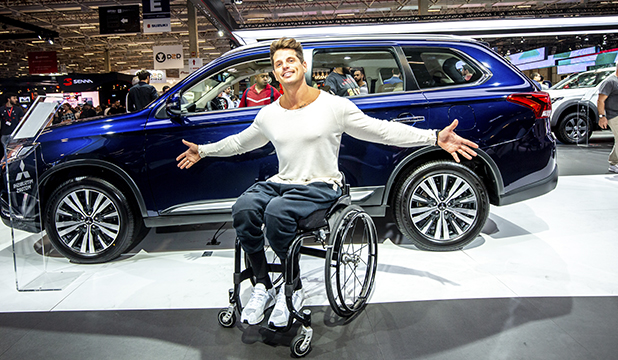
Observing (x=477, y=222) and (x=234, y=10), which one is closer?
(x=477, y=222)

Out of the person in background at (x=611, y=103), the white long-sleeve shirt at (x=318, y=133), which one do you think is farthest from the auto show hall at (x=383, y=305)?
the person in background at (x=611, y=103)

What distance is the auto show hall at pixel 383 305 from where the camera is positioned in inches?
79.4

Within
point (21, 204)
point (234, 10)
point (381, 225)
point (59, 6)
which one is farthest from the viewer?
point (234, 10)

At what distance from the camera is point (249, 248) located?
2.03m

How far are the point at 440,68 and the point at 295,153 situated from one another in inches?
66.5

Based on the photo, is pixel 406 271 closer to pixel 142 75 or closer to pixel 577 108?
pixel 142 75

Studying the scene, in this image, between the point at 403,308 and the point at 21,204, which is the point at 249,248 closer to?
the point at 403,308

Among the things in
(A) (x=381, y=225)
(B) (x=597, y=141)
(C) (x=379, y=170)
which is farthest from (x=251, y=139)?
(B) (x=597, y=141)

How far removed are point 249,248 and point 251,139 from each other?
654 millimetres

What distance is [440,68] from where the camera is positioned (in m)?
3.28

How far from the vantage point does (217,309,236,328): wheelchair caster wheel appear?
221 centimetres

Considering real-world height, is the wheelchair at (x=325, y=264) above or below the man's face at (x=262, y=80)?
below

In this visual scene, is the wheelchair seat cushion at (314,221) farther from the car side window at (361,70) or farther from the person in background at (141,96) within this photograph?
the person in background at (141,96)

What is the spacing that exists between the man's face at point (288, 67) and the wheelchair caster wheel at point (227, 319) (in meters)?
1.21
